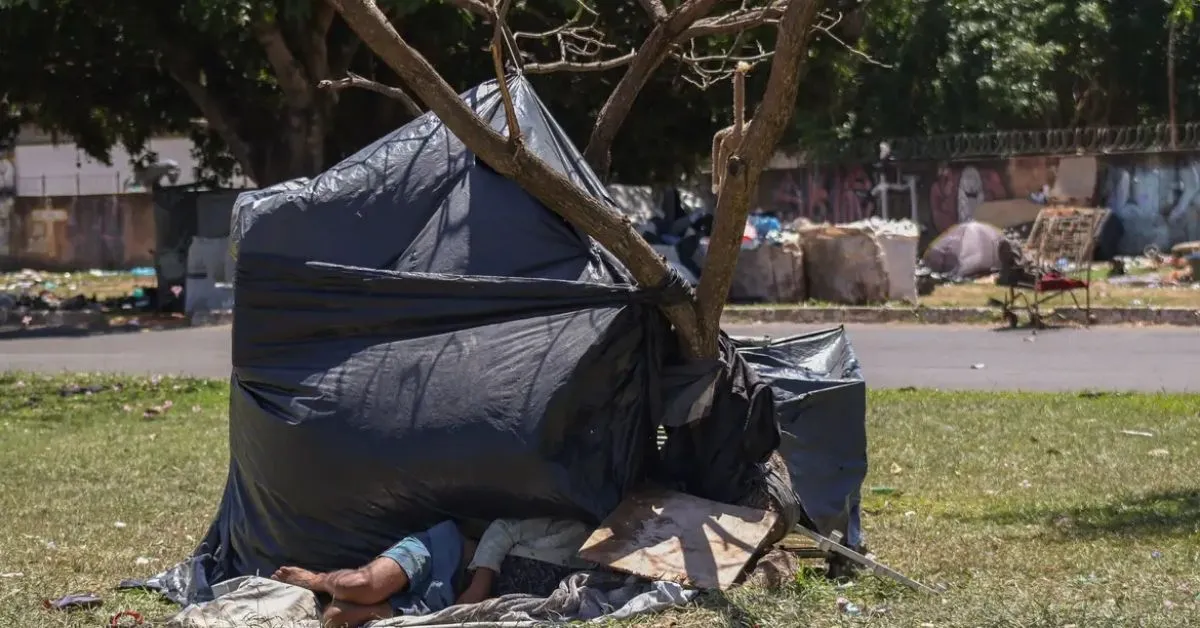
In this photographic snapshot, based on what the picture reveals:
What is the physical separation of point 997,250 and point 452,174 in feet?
59.6

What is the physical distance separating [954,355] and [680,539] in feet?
30.5

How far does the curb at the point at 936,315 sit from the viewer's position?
16.1 meters

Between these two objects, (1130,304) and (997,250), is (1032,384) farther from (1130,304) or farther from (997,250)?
(997,250)

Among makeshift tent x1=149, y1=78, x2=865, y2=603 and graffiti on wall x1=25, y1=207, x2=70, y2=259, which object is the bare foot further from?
graffiti on wall x1=25, y1=207, x2=70, y2=259

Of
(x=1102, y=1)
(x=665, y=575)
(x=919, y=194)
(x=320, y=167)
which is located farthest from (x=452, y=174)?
(x=1102, y=1)

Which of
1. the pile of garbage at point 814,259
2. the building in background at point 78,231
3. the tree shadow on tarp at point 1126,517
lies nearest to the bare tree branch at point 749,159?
the tree shadow on tarp at point 1126,517

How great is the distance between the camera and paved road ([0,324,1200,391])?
11.9 m

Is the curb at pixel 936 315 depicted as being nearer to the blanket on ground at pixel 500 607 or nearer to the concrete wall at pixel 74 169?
the blanket on ground at pixel 500 607

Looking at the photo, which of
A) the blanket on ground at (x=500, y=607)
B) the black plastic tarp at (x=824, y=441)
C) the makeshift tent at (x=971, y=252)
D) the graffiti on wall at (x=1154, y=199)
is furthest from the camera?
the graffiti on wall at (x=1154, y=199)

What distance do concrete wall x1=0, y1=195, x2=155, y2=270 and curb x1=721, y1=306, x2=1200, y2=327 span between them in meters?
20.3

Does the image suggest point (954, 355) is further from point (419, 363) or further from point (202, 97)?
point (202, 97)

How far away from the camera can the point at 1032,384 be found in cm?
1155

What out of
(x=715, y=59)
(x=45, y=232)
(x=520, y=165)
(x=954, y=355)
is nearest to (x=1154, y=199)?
(x=954, y=355)

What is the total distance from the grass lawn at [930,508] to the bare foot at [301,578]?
0.49 m
